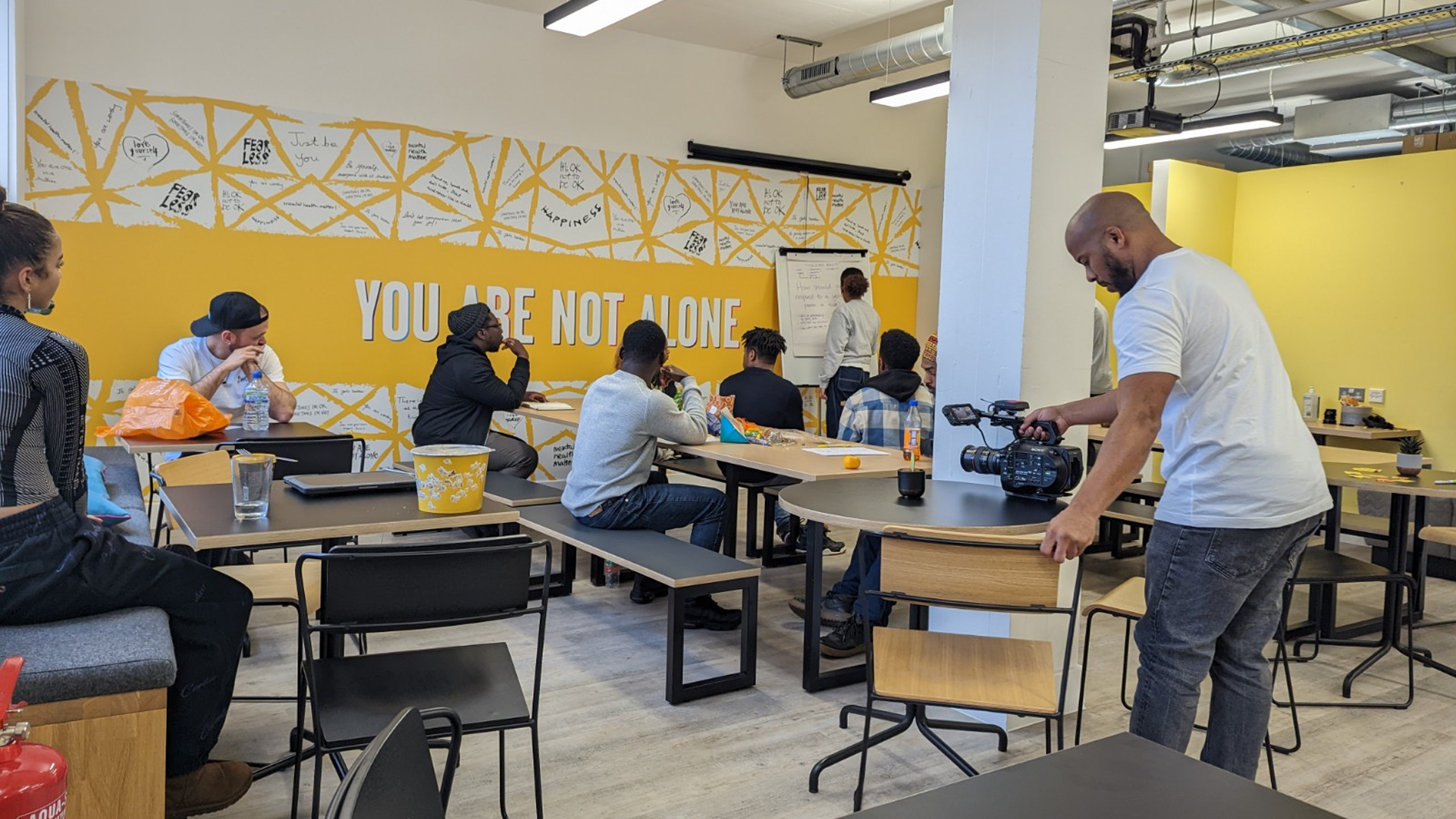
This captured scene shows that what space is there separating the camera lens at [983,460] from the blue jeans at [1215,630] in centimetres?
67

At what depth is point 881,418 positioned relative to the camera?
5.06 m

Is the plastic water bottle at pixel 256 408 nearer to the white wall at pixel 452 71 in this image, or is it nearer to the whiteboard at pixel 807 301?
the white wall at pixel 452 71

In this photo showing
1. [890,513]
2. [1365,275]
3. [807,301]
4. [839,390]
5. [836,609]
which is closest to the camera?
[890,513]

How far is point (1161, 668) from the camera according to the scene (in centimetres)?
241

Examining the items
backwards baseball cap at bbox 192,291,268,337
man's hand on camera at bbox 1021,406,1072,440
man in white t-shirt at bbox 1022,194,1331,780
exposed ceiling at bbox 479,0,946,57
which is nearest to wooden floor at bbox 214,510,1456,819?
man in white t-shirt at bbox 1022,194,1331,780

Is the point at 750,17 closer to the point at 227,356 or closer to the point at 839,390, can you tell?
the point at 839,390

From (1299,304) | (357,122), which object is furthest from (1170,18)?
(357,122)

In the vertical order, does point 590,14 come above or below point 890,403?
above

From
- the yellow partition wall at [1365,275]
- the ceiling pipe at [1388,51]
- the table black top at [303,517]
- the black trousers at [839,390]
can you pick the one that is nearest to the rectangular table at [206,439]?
the table black top at [303,517]

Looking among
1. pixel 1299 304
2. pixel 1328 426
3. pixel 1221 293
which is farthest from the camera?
pixel 1299 304

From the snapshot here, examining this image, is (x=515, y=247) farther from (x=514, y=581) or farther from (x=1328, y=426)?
(x=1328, y=426)

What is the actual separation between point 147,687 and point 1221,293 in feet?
7.85

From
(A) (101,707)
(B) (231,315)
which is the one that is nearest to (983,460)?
(A) (101,707)

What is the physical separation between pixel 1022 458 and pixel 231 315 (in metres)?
3.71
